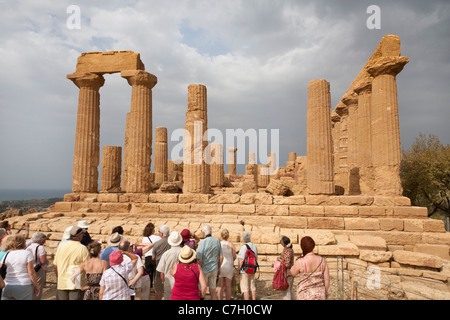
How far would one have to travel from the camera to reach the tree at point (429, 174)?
18.4 m

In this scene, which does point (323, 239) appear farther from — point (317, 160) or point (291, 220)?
point (317, 160)

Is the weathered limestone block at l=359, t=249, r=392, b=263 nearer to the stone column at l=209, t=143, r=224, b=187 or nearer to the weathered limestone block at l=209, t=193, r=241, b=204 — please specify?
the weathered limestone block at l=209, t=193, r=241, b=204

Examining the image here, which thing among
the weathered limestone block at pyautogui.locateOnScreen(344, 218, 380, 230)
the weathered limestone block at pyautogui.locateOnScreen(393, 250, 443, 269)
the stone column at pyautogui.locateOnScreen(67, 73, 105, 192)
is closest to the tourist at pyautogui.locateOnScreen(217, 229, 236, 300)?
the weathered limestone block at pyautogui.locateOnScreen(393, 250, 443, 269)

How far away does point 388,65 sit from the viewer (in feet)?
40.6

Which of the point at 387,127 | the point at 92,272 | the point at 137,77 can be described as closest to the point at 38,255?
the point at 92,272

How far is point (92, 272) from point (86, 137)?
40.6ft

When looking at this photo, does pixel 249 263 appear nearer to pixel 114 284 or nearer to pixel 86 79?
pixel 114 284

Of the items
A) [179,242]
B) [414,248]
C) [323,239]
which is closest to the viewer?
[179,242]

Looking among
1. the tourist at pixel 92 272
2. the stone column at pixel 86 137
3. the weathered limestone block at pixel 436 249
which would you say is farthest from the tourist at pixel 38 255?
the weathered limestone block at pixel 436 249

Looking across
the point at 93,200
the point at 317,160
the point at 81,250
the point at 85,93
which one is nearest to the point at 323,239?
the point at 317,160

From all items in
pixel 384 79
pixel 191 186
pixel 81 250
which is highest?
pixel 384 79

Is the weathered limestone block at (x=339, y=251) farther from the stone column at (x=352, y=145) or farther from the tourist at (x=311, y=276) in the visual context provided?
the stone column at (x=352, y=145)

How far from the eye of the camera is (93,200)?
45.0ft
